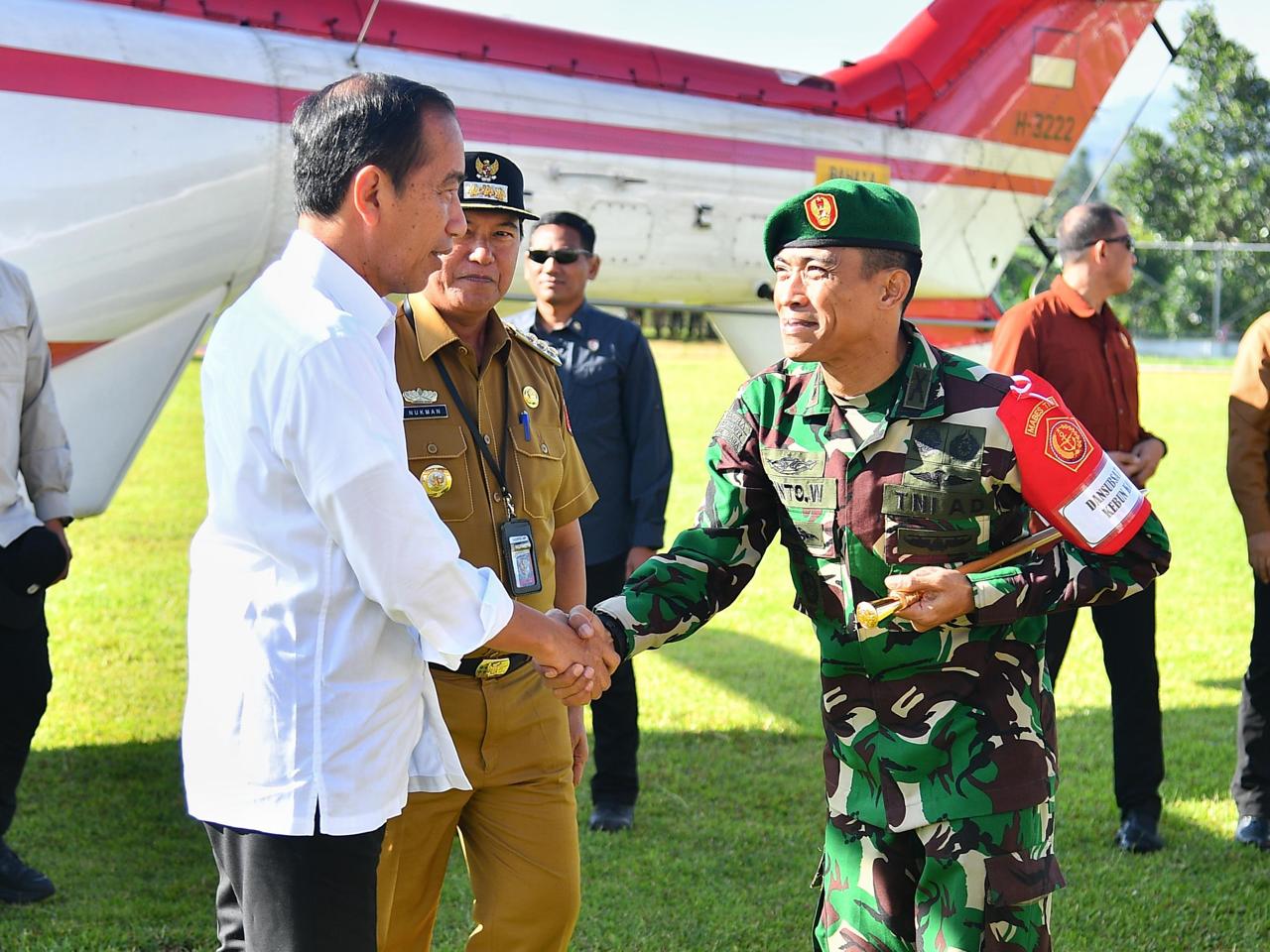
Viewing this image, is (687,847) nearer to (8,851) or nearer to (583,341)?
(583,341)

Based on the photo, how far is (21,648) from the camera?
13.0ft

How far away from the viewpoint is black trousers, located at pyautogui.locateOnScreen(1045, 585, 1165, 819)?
4.69m

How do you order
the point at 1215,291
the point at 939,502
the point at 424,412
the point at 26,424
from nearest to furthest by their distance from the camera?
the point at 939,502, the point at 424,412, the point at 26,424, the point at 1215,291

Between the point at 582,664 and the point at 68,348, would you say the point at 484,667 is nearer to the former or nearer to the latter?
the point at 582,664

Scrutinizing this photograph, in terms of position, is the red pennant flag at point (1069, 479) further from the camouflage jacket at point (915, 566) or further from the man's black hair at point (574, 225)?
the man's black hair at point (574, 225)

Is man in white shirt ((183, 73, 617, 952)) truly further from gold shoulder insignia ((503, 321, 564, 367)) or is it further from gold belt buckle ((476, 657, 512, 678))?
gold shoulder insignia ((503, 321, 564, 367))

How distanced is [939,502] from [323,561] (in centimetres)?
111

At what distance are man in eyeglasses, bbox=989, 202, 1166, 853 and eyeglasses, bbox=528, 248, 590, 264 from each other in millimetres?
1608

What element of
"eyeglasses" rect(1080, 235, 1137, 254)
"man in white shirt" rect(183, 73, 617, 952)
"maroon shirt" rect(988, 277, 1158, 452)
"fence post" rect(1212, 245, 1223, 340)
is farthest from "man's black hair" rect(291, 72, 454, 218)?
"fence post" rect(1212, 245, 1223, 340)

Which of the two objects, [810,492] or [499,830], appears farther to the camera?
[499,830]

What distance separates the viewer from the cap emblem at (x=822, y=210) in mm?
2410

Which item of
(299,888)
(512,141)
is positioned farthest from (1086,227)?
(299,888)

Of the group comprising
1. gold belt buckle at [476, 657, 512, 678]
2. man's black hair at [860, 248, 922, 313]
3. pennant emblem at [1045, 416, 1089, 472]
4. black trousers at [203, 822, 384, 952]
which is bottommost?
black trousers at [203, 822, 384, 952]

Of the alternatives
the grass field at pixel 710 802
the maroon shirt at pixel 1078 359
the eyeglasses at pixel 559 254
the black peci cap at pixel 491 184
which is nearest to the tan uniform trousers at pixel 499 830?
the black peci cap at pixel 491 184
